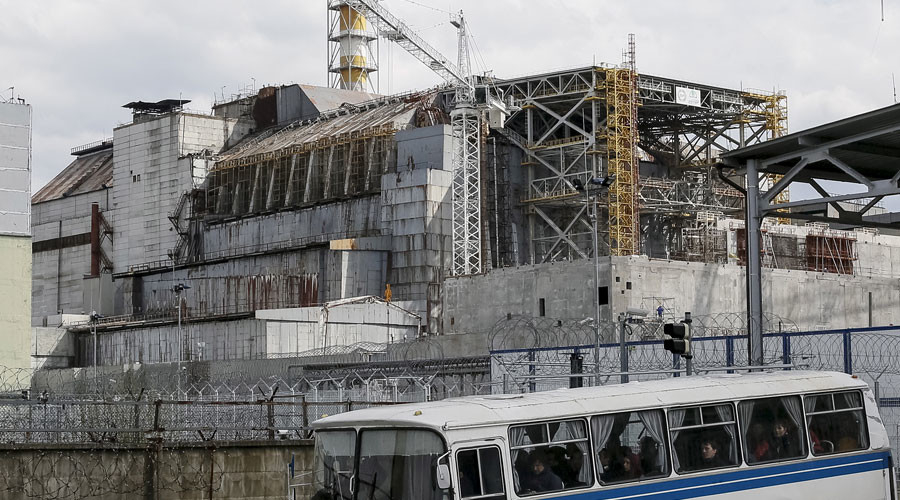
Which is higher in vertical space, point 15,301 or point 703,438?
point 15,301

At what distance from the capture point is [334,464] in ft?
→ 60.3

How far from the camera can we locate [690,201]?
90625 mm

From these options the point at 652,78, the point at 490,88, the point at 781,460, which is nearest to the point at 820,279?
the point at 652,78

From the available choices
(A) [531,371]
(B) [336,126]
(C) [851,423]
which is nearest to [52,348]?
(B) [336,126]

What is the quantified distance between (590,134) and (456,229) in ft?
35.8

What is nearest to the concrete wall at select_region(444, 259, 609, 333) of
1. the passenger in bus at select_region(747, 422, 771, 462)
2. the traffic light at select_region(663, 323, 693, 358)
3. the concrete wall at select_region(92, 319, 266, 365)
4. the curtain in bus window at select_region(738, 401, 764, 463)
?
the concrete wall at select_region(92, 319, 266, 365)

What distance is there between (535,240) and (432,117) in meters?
13.4

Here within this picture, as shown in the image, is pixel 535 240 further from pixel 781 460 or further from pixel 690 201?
pixel 781 460

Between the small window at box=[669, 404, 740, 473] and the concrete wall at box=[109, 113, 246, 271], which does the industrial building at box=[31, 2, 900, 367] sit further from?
the small window at box=[669, 404, 740, 473]

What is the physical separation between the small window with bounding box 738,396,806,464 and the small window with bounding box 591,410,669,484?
157 cm

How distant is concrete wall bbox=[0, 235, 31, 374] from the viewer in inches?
2274

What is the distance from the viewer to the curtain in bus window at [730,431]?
19.8 m

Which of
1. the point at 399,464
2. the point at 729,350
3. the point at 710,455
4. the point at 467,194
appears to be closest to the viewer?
the point at 399,464

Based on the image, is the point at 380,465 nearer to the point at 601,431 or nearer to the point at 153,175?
the point at 601,431
